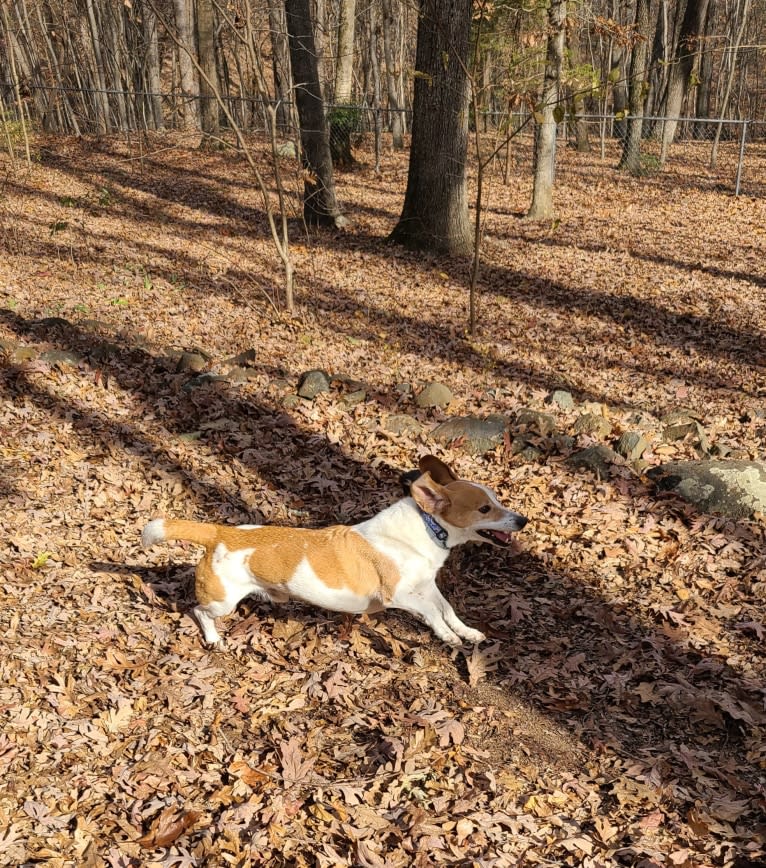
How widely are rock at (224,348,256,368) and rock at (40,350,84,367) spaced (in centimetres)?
184

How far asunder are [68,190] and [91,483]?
46.0ft

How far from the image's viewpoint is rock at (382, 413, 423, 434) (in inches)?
301

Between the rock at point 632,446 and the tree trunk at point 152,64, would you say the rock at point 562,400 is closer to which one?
the rock at point 632,446

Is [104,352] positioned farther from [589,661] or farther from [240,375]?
[589,661]

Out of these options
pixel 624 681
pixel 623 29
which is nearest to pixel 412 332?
pixel 623 29

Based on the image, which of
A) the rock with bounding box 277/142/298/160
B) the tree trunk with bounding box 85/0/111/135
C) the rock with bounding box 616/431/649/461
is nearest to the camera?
the rock with bounding box 616/431/649/461

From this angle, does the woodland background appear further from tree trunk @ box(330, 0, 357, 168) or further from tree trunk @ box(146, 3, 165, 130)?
tree trunk @ box(146, 3, 165, 130)

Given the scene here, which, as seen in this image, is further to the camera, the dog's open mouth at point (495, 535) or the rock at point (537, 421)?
the rock at point (537, 421)

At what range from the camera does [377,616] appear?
5.30m

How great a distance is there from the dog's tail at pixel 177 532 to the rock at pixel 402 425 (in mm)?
3222

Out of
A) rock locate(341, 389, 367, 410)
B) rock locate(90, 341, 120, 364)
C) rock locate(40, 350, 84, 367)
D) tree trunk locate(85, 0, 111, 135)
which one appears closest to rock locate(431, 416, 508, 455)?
rock locate(341, 389, 367, 410)

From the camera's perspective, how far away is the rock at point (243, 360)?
8977 mm

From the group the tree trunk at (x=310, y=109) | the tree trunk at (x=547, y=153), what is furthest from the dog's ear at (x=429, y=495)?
the tree trunk at (x=547, y=153)

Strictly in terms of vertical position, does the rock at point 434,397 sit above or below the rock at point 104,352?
below
